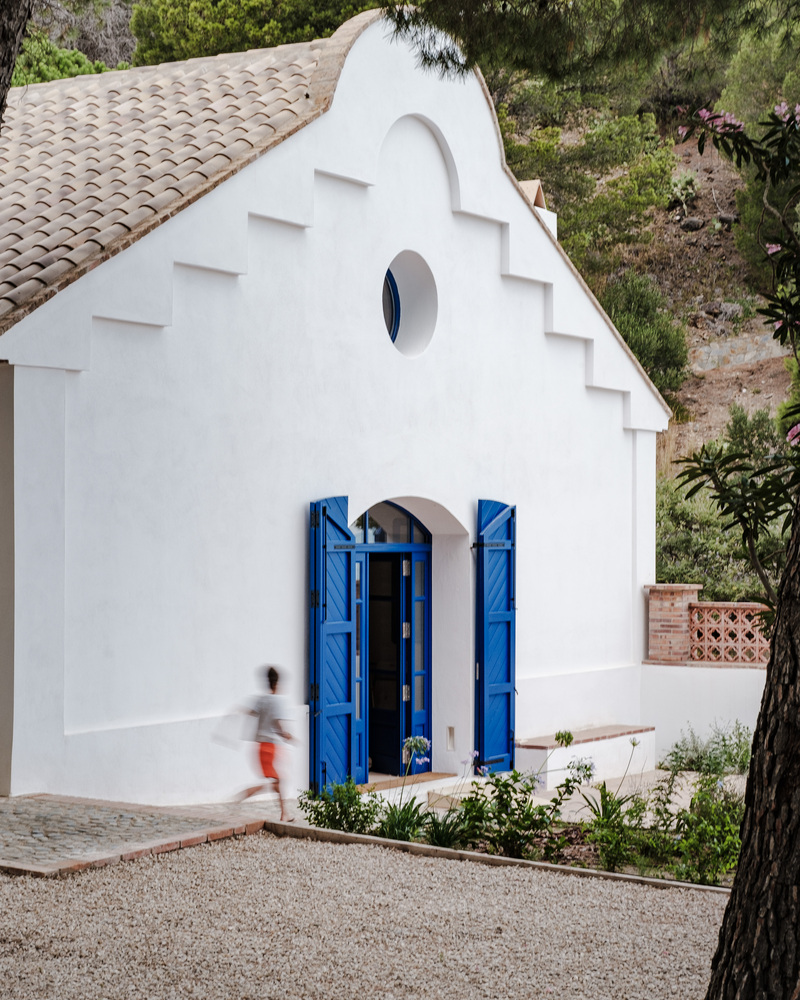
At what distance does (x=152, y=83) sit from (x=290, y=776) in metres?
7.66

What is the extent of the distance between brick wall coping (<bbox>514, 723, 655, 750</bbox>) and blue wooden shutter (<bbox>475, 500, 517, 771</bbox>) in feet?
0.91

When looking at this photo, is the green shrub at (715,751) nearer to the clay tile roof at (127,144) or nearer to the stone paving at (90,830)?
the stone paving at (90,830)

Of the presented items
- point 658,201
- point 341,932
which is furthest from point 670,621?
point 658,201

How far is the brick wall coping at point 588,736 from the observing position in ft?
46.1

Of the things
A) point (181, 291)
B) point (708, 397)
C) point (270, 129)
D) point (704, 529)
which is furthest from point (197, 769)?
point (708, 397)

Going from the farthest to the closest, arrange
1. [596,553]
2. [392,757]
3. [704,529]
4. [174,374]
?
[704,529] → [596,553] → [392,757] → [174,374]

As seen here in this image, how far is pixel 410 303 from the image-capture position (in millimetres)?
13578

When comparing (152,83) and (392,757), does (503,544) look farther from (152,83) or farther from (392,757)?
(152,83)

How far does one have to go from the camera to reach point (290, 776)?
37.8 feet

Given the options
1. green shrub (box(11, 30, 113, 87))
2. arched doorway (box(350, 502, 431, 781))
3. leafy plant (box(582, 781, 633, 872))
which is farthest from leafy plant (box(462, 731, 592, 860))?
green shrub (box(11, 30, 113, 87))

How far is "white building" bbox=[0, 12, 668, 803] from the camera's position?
395 inches

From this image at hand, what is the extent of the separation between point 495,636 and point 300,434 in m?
3.47

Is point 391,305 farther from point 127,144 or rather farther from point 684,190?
point 684,190

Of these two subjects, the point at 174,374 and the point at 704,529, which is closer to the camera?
the point at 174,374
